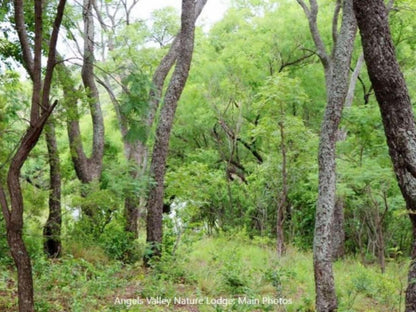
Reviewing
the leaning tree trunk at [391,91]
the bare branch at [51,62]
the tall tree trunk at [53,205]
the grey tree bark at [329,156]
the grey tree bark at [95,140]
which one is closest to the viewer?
the leaning tree trunk at [391,91]

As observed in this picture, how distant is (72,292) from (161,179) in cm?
276

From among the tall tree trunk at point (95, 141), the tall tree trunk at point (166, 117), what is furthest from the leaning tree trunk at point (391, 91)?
the tall tree trunk at point (95, 141)

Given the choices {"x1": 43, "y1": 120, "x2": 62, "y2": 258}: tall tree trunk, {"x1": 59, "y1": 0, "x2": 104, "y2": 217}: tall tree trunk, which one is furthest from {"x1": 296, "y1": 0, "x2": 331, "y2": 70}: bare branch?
{"x1": 43, "y1": 120, "x2": 62, "y2": 258}: tall tree trunk

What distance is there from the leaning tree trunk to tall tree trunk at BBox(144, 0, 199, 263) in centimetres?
439

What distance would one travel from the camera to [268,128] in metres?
10.2

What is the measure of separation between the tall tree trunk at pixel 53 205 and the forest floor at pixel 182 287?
0.43 metres

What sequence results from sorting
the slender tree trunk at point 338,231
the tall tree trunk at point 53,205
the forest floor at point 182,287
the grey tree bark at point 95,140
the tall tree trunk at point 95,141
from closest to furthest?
the forest floor at point 182,287 → the tall tree trunk at point 53,205 → the tall tree trunk at point 95,141 → the grey tree bark at point 95,140 → the slender tree trunk at point 338,231

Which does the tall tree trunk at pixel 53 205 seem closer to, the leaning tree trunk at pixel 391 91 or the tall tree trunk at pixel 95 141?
the tall tree trunk at pixel 95 141

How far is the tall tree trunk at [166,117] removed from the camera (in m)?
8.13

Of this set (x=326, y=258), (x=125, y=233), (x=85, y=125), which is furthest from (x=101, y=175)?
(x=85, y=125)

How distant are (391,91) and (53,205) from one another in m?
6.30

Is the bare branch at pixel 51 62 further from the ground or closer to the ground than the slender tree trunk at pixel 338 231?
further from the ground

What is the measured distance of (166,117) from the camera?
8.13 metres

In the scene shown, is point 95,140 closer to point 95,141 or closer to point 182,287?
point 95,141
